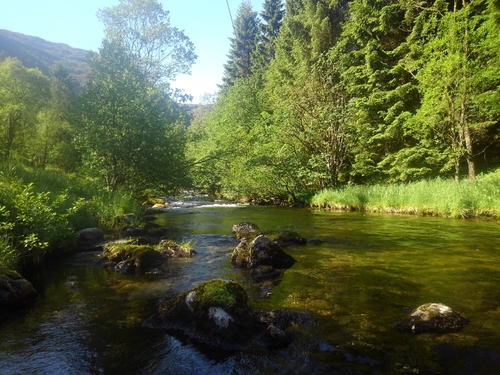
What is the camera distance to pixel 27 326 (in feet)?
16.1

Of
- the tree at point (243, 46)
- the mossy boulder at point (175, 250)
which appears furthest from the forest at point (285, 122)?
the tree at point (243, 46)

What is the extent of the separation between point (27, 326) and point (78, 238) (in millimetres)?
6275

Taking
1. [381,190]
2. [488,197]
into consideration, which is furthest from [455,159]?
[488,197]

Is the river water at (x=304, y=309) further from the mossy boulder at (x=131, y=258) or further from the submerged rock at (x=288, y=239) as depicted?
the submerged rock at (x=288, y=239)

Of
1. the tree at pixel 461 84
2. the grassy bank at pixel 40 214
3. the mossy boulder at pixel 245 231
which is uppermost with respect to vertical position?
the tree at pixel 461 84

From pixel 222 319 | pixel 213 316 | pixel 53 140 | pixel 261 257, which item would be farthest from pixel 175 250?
pixel 53 140

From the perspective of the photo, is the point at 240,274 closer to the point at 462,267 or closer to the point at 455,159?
the point at 462,267

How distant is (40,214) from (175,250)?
3.58m

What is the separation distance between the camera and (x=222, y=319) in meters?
4.50

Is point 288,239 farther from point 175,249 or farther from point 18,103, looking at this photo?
point 18,103

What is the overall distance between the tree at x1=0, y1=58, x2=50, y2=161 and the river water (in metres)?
13.7

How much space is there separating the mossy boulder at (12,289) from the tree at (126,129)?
9.57 m

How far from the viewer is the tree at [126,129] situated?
14.9 metres

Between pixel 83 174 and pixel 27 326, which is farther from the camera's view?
pixel 83 174
